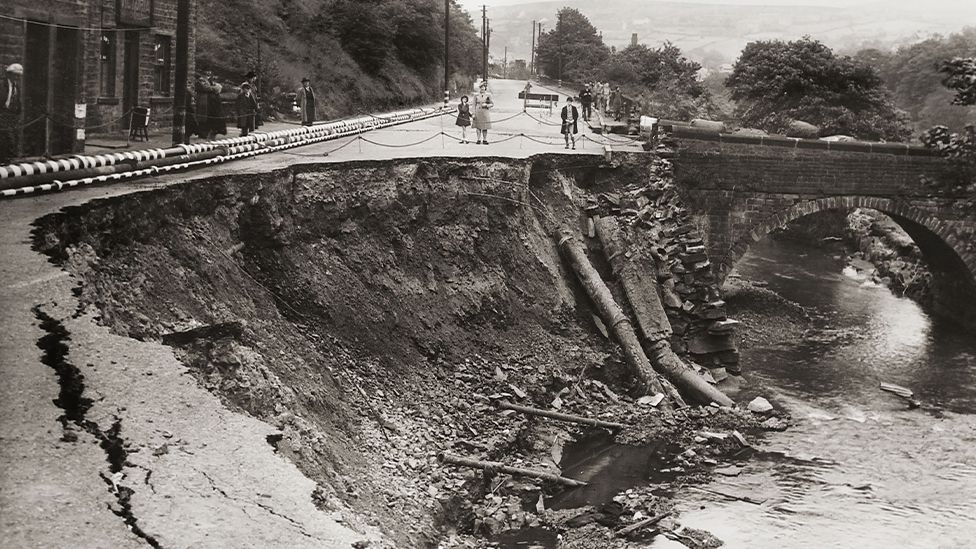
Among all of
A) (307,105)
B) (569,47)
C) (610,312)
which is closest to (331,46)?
(307,105)

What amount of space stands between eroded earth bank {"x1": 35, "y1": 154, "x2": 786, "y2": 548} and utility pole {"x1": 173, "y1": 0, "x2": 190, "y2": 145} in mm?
3501

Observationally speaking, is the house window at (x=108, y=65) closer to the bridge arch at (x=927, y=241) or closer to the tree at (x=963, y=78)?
the bridge arch at (x=927, y=241)

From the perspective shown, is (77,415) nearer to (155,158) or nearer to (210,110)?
(155,158)

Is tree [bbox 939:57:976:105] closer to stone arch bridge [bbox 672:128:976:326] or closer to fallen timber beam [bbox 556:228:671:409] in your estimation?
stone arch bridge [bbox 672:128:976:326]

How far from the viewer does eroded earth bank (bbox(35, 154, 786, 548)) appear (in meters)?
10.8

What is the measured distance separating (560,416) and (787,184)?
38.7 feet

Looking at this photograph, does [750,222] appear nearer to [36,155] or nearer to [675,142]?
[675,142]

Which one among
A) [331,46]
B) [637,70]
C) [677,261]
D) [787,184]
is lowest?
[677,261]

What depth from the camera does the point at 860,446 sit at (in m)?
17.3

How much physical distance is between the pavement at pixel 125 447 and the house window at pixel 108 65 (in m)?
11.8

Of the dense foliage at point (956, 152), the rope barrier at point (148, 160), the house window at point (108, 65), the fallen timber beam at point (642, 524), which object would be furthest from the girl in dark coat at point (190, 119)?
the dense foliage at point (956, 152)

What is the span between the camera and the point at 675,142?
24438 millimetres

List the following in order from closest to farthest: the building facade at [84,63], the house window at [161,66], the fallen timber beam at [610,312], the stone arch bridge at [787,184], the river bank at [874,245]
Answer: the building facade at [84,63] → the fallen timber beam at [610,312] → the house window at [161,66] → the stone arch bridge at [787,184] → the river bank at [874,245]

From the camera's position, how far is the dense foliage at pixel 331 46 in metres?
32.4
